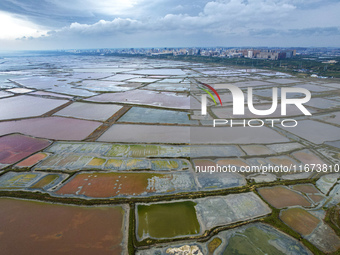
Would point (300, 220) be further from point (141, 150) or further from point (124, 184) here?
point (141, 150)

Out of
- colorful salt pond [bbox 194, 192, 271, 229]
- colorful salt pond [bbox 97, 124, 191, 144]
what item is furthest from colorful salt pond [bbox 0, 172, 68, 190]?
colorful salt pond [bbox 194, 192, 271, 229]

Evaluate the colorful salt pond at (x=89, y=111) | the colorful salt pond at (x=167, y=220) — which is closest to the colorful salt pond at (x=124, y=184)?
the colorful salt pond at (x=167, y=220)

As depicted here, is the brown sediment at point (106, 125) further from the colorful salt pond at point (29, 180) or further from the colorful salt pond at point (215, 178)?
the colorful salt pond at point (215, 178)

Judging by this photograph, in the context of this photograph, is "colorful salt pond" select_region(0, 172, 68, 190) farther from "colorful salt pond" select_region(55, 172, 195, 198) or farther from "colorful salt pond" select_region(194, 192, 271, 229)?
"colorful salt pond" select_region(194, 192, 271, 229)

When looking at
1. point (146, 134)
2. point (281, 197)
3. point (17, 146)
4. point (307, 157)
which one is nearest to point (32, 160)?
point (17, 146)

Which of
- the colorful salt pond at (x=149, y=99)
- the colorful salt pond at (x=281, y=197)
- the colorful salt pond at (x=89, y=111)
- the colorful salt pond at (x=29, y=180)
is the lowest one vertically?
the colorful salt pond at (x=281, y=197)

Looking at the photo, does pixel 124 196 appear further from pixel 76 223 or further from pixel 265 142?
pixel 265 142
